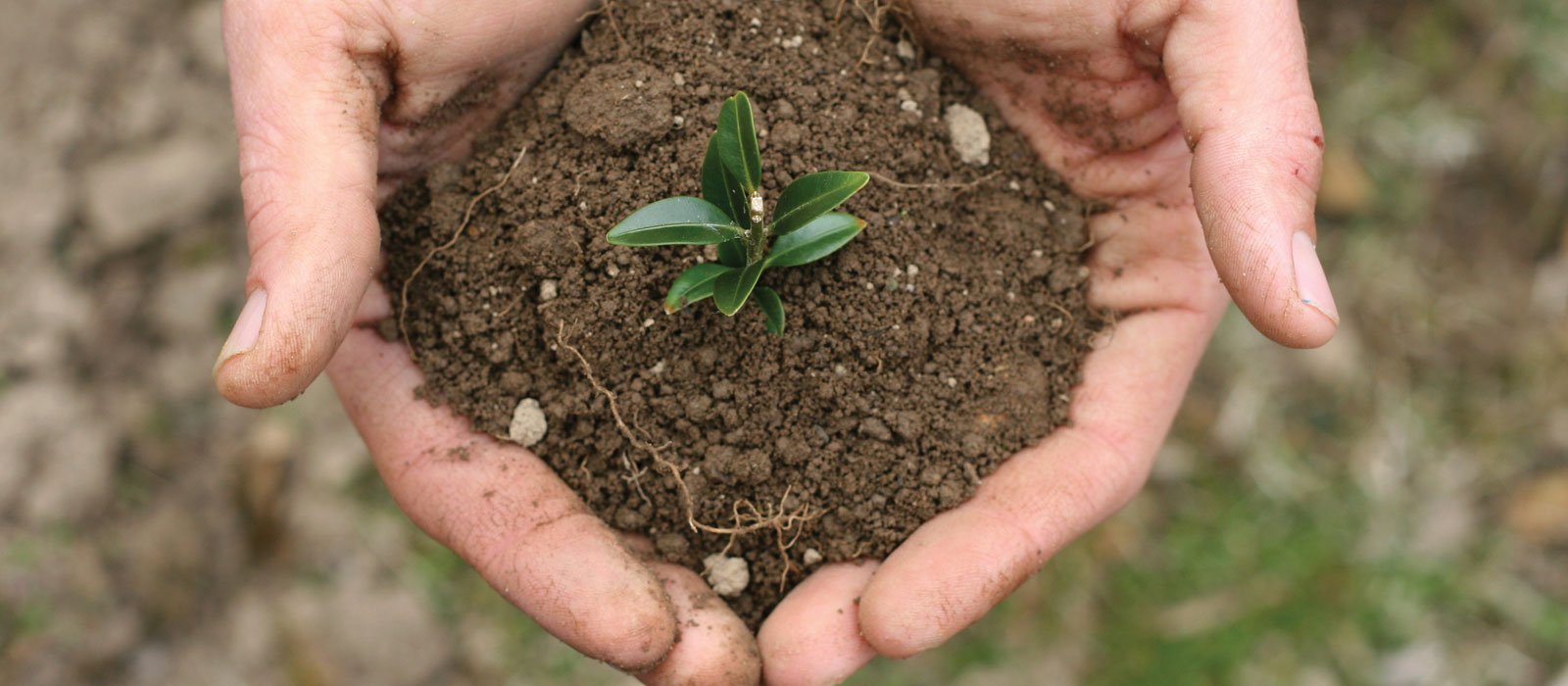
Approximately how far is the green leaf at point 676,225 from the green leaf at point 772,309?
5.6 inches

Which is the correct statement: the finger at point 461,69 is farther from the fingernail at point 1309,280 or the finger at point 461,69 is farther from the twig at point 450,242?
the fingernail at point 1309,280

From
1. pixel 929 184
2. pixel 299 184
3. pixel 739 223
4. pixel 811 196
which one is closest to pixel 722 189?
pixel 739 223

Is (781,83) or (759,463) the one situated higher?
(781,83)

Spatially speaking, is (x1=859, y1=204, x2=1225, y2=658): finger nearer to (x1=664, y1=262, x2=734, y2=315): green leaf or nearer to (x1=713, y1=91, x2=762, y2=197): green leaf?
(x1=664, y1=262, x2=734, y2=315): green leaf

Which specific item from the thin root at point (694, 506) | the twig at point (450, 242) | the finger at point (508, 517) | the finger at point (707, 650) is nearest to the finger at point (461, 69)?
the twig at point (450, 242)

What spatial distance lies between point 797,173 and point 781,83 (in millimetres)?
246

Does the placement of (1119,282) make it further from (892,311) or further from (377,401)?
(377,401)

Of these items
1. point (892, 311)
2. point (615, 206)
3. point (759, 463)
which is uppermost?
point (615, 206)

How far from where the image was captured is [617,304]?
2395mm

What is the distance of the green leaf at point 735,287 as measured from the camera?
223 centimetres

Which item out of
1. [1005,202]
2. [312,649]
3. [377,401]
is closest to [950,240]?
[1005,202]

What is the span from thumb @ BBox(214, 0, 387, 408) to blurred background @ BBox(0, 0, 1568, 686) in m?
1.45

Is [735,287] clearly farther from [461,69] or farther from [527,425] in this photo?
[461,69]

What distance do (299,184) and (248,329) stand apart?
303 mm
